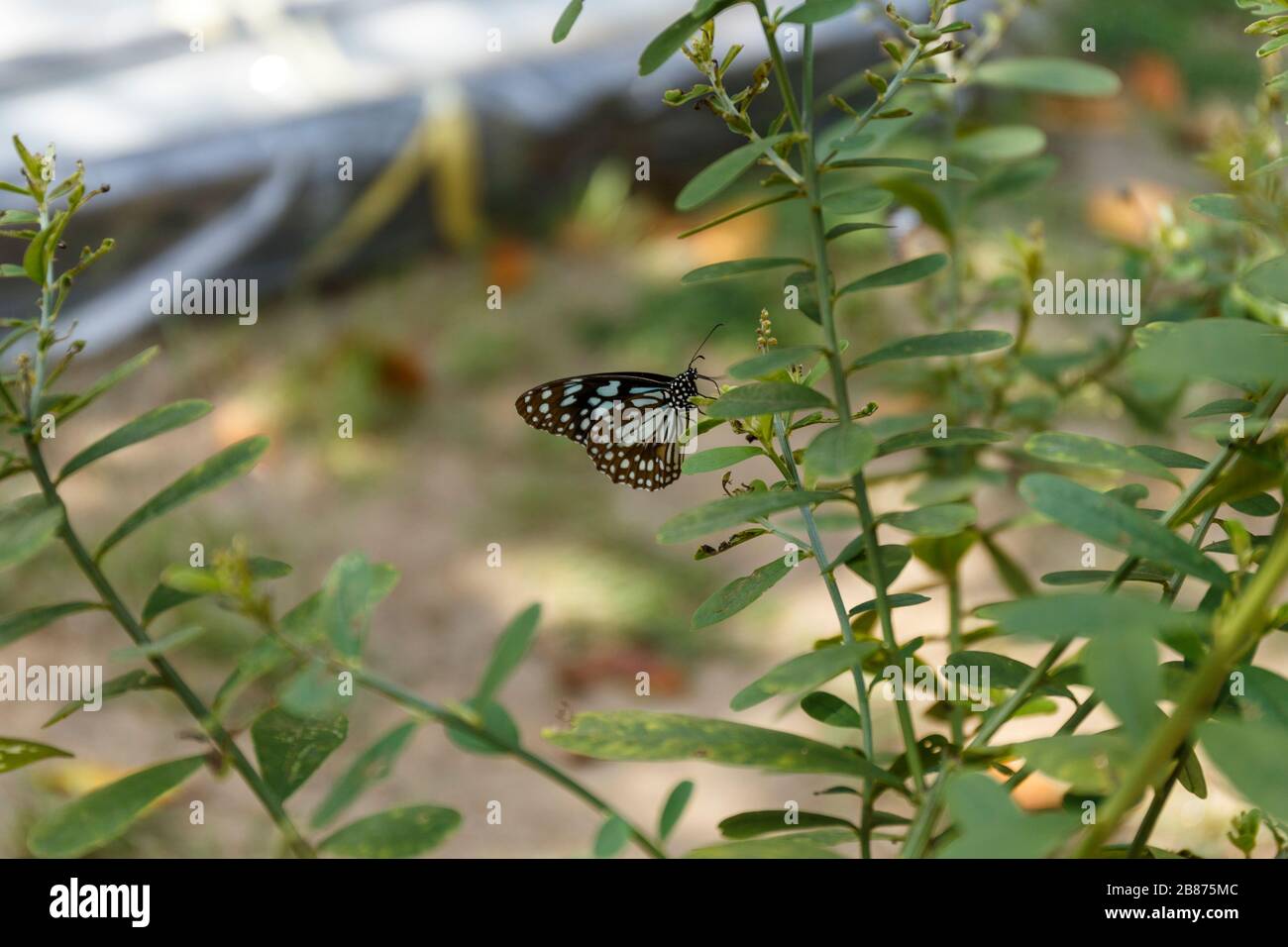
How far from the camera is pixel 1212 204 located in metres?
0.63

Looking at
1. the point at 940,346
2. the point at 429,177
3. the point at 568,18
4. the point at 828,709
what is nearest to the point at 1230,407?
the point at 940,346

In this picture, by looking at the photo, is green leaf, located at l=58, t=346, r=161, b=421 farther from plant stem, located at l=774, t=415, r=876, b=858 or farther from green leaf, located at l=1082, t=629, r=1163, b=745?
green leaf, located at l=1082, t=629, r=1163, b=745

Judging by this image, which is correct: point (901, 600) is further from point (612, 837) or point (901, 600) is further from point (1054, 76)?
point (1054, 76)

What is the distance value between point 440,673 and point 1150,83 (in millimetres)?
3206

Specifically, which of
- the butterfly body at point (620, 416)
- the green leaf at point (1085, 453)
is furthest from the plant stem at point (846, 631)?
the butterfly body at point (620, 416)

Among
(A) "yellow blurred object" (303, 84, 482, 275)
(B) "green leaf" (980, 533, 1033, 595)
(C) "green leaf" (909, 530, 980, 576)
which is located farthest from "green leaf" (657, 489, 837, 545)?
(A) "yellow blurred object" (303, 84, 482, 275)

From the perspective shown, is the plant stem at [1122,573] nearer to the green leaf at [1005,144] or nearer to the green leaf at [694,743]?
the green leaf at [694,743]

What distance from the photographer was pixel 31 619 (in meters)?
0.50

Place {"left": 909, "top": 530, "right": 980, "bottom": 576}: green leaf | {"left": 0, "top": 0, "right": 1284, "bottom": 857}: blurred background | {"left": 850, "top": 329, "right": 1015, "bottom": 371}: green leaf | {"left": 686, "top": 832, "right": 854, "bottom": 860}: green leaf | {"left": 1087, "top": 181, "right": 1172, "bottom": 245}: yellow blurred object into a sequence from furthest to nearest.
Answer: {"left": 1087, "top": 181, "right": 1172, "bottom": 245}: yellow blurred object, {"left": 0, "top": 0, "right": 1284, "bottom": 857}: blurred background, {"left": 909, "top": 530, "right": 980, "bottom": 576}: green leaf, {"left": 850, "top": 329, "right": 1015, "bottom": 371}: green leaf, {"left": 686, "top": 832, "right": 854, "bottom": 860}: green leaf

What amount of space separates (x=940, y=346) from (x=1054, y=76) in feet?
1.40

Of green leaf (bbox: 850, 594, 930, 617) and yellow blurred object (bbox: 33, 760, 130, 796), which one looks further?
yellow blurred object (bbox: 33, 760, 130, 796)

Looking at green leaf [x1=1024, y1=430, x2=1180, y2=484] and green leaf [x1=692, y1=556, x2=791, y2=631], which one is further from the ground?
green leaf [x1=1024, y1=430, x2=1180, y2=484]

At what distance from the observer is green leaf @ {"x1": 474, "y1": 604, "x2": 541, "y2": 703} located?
395 mm

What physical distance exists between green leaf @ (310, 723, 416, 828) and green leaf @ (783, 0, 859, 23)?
0.33 meters
